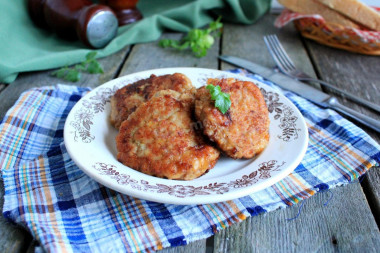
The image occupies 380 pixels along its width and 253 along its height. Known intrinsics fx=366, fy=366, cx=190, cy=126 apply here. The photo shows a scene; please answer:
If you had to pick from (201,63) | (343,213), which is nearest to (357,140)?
(343,213)

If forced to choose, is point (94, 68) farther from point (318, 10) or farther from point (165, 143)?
point (318, 10)

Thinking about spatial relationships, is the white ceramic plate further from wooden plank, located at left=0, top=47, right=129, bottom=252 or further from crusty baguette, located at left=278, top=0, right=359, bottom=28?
crusty baguette, located at left=278, top=0, right=359, bottom=28

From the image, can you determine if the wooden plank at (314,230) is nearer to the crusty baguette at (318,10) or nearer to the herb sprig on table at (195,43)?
the herb sprig on table at (195,43)

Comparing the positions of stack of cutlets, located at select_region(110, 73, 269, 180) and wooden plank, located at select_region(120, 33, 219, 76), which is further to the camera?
wooden plank, located at select_region(120, 33, 219, 76)

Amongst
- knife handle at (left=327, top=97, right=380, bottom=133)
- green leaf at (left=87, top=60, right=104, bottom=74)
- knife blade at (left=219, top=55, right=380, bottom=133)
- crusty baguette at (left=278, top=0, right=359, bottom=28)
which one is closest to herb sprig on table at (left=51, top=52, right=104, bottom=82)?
green leaf at (left=87, top=60, right=104, bottom=74)

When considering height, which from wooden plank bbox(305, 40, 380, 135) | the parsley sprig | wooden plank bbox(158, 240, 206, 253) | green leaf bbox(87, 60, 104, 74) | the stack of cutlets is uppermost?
the parsley sprig

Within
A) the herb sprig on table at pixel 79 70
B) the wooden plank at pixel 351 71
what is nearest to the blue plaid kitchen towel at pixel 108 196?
the wooden plank at pixel 351 71
